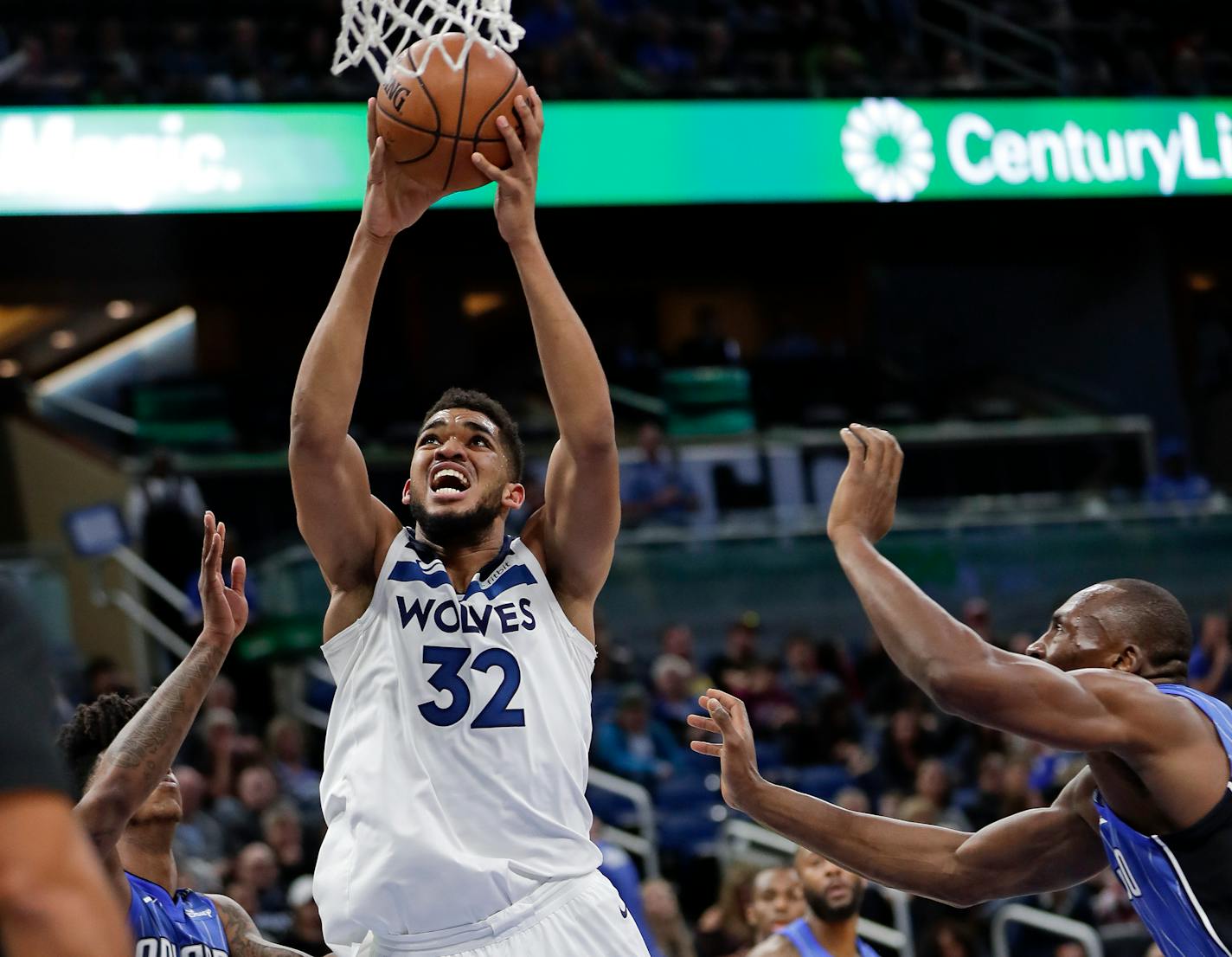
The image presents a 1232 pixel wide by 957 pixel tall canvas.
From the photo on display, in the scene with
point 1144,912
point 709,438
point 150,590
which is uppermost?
point 709,438

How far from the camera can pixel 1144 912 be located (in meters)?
3.47

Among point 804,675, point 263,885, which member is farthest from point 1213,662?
point 263,885

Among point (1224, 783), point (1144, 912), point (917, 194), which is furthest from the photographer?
point (917, 194)

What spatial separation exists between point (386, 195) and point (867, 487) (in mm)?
1256

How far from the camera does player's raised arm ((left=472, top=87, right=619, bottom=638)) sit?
3.54 m

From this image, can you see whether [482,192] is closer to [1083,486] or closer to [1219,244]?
[1083,486]

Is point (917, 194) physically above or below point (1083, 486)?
above

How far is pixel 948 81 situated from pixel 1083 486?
382 cm

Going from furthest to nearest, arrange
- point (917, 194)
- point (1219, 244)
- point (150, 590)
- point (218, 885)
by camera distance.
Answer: point (1219, 244) < point (917, 194) < point (150, 590) < point (218, 885)

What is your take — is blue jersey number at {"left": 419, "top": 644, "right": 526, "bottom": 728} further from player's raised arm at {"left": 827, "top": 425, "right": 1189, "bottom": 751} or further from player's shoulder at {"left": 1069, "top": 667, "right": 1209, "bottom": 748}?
player's shoulder at {"left": 1069, "top": 667, "right": 1209, "bottom": 748}

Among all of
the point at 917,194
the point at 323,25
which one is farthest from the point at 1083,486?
the point at 323,25

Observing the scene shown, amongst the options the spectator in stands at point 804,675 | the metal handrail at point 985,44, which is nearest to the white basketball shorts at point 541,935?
the spectator in stands at point 804,675

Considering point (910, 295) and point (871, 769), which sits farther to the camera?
point (910, 295)

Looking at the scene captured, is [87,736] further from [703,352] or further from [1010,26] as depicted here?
[1010,26]
